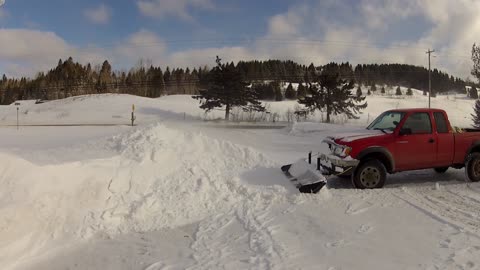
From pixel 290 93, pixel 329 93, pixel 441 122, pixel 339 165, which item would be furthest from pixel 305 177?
pixel 290 93

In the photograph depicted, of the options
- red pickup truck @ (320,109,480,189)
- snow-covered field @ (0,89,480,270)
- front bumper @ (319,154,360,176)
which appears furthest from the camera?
red pickup truck @ (320,109,480,189)

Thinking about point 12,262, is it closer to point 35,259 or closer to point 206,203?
point 35,259

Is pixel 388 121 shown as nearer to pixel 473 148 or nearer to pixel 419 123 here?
pixel 419 123

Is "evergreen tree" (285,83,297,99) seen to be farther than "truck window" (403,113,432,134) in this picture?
Yes

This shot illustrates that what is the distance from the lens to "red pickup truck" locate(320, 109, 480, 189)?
29.5 feet

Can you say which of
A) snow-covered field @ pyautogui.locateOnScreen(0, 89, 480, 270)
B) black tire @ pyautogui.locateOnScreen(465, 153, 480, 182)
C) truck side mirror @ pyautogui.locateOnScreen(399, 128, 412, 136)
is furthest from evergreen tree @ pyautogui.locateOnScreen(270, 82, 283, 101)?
truck side mirror @ pyautogui.locateOnScreen(399, 128, 412, 136)

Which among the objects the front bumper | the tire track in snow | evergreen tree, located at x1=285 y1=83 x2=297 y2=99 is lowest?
the tire track in snow

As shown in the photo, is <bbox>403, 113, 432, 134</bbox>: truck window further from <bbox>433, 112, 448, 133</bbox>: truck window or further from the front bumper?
the front bumper

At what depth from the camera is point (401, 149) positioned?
360 inches

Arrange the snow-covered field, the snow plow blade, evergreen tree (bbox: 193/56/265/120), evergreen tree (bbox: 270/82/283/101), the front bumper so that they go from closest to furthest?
the snow-covered field
the snow plow blade
the front bumper
evergreen tree (bbox: 193/56/265/120)
evergreen tree (bbox: 270/82/283/101)

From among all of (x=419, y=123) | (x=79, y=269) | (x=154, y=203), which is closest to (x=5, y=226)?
(x=79, y=269)

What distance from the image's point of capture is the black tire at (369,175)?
902 cm

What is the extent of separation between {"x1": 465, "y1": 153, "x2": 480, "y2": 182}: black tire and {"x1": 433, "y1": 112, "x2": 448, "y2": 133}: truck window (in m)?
1.04

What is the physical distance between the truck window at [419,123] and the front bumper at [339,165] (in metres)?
1.69
